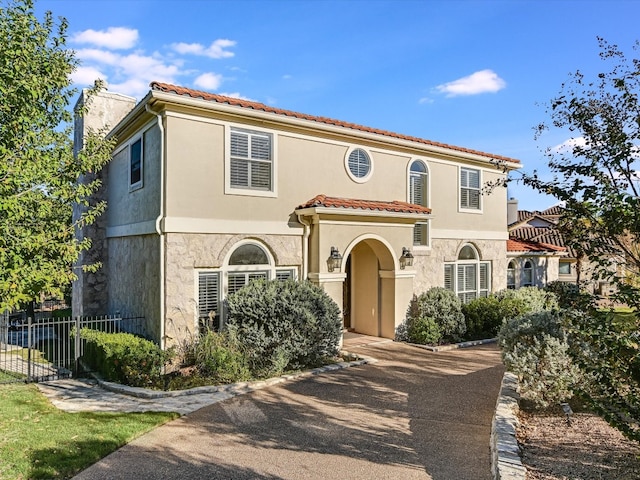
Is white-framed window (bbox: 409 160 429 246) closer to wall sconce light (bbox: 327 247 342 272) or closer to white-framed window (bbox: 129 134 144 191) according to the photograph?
wall sconce light (bbox: 327 247 342 272)

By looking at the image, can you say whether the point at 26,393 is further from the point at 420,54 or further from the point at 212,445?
the point at 420,54

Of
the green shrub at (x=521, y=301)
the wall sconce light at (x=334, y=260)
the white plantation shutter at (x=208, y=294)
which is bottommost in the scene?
the green shrub at (x=521, y=301)

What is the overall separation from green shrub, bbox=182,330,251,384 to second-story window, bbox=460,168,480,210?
11.9 metres

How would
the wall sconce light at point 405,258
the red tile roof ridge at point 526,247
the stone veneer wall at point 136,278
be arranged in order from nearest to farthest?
the stone veneer wall at point 136,278, the wall sconce light at point 405,258, the red tile roof ridge at point 526,247

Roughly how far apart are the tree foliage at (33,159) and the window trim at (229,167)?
433 centimetres

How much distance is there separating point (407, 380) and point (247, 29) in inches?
409

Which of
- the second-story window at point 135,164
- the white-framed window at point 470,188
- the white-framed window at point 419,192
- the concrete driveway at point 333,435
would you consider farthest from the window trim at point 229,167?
the white-framed window at point 470,188

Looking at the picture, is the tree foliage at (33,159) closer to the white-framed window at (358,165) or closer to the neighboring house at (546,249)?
the white-framed window at (358,165)

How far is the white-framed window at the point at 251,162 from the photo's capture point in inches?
497

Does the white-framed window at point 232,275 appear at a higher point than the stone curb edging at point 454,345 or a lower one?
higher

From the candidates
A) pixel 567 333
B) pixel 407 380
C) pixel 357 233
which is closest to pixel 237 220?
pixel 357 233

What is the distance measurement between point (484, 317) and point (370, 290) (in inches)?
178

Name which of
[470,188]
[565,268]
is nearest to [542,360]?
[470,188]

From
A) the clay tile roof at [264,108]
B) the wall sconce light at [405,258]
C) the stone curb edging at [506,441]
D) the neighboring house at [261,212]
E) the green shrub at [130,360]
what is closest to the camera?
the stone curb edging at [506,441]
